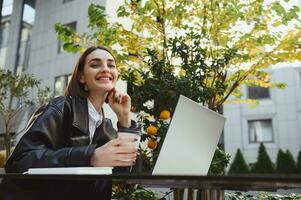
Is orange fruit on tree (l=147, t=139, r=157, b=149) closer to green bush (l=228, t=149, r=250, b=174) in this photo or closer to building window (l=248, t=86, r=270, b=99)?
green bush (l=228, t=149, r=250, b=174)

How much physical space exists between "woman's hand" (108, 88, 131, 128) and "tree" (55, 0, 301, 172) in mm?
1006

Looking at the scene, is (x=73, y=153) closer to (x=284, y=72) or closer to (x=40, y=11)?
(x=40, y=11)

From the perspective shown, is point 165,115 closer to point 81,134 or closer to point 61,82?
point 81,134

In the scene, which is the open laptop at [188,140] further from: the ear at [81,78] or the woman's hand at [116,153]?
the ear at [81,78]

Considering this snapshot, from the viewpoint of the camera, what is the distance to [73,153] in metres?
0.87

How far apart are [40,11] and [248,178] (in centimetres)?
507

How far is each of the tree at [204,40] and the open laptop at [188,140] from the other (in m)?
1.41

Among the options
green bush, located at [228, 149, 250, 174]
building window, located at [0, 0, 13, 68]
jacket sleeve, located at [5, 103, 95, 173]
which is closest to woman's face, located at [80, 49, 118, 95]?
jacket sleeve, located at [5, 103, 95, 173]

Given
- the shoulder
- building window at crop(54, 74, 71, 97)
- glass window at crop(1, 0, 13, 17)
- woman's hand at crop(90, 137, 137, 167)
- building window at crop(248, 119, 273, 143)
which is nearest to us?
woman's hand at crop(90, 137, 137, 167)

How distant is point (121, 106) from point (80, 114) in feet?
0.52

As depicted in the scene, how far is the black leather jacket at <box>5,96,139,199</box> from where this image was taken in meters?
0.88

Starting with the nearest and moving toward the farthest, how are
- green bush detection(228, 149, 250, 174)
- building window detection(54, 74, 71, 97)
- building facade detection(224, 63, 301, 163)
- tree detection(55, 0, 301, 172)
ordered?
1. tree detection(55, 0, 301, 172)
2. building window detection(54, 74, 71, 97)
3. green bush detection(228, 149, 250, 174)
4. building facade detection(224, 63, 301, 163)

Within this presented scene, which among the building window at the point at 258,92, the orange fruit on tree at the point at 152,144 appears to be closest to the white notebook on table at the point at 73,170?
the orange fruit on tree at the point at 152,144

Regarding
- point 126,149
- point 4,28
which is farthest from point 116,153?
point 4,28
